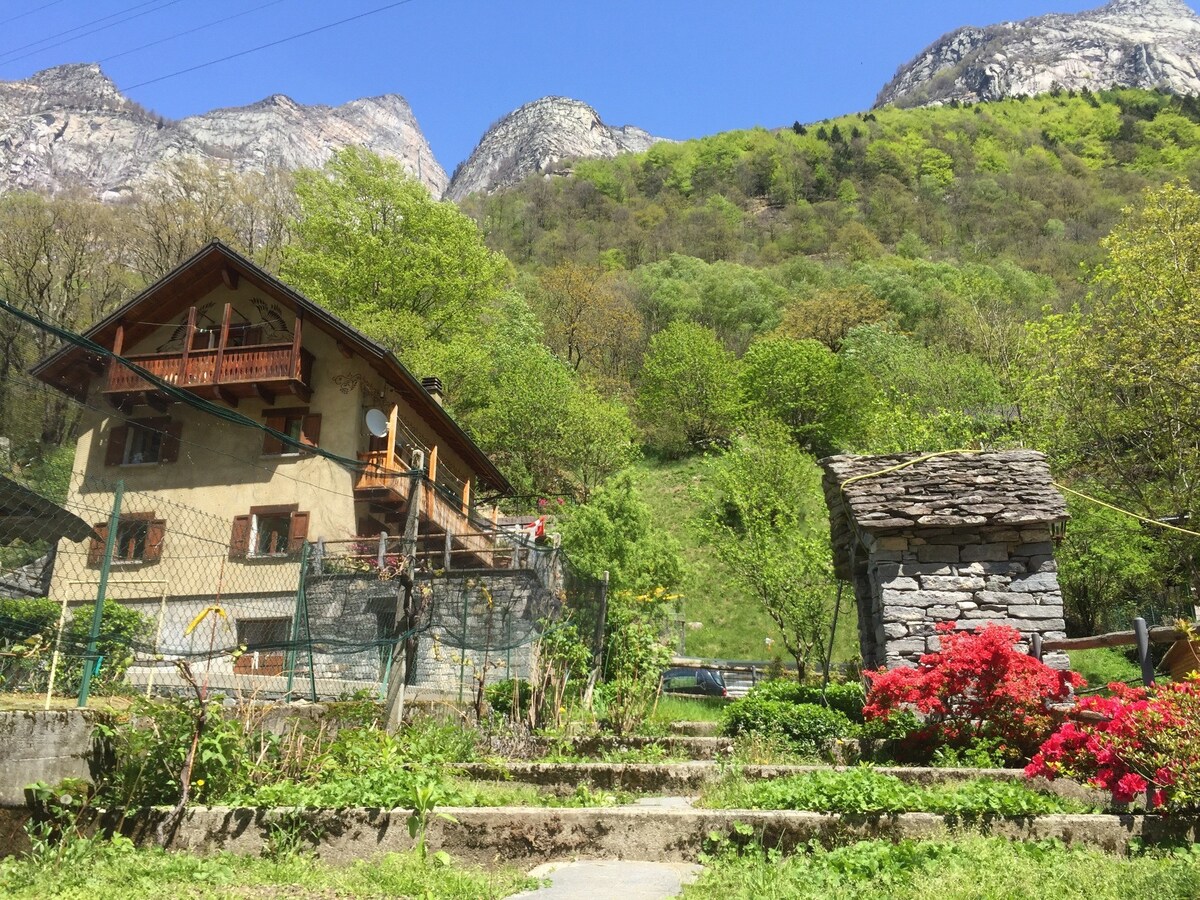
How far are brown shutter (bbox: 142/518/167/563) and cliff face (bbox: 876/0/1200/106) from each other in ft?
498

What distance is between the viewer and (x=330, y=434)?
21594mm

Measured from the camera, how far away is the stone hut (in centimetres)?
1008

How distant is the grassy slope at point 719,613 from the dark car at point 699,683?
8.43 feet

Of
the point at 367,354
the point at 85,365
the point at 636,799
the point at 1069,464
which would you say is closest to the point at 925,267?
the point at 1069,464

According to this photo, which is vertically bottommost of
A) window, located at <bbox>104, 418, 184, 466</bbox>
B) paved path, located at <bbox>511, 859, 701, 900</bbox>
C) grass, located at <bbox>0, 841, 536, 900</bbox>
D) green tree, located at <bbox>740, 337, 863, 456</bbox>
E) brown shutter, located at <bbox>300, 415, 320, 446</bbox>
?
grass, located at <bbox>0, 841, 536, 900</bbox>

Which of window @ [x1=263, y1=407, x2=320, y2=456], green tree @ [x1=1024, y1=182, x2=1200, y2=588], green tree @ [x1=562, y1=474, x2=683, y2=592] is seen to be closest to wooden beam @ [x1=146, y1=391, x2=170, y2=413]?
window @ [x1=263, y1=407, x2=320, y2=456]

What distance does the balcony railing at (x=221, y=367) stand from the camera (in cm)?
2080

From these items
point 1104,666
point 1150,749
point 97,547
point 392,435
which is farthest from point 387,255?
point 1150,749

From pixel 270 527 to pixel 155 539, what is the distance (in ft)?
22.7

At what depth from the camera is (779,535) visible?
2309cm

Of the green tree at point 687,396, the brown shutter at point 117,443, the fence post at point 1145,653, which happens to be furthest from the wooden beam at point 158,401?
the green tree at point 687,396

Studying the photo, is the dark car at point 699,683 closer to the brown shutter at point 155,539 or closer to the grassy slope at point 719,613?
the grassy slope at point 719,613

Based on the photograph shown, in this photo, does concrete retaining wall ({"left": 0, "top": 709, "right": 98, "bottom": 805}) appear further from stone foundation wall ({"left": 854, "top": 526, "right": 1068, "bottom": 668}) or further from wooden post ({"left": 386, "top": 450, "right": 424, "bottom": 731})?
stone foundation wall ({"left": 854, "top": 526, "right": 1068, "bottom": 668})

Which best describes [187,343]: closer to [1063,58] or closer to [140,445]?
[140,445]
